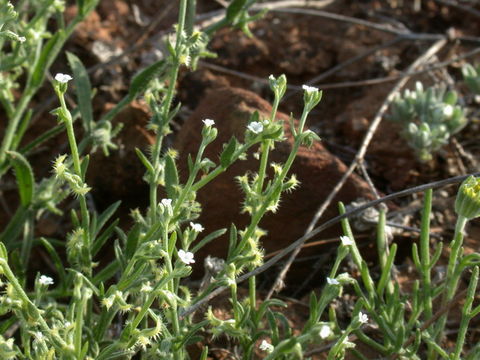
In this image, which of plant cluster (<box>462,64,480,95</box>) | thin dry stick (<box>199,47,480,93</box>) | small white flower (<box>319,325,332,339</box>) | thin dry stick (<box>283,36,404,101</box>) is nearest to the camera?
small white flower (<box>319,325,332,339</box>)

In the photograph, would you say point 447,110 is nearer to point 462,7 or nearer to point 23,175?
point 462,7

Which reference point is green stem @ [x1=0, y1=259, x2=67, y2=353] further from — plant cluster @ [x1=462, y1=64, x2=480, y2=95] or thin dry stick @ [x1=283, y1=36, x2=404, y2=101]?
plant cluster @ [x1=462, y1=64, x2=480, y2=95]

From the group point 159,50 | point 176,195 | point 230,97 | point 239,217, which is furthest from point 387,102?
point 176,195

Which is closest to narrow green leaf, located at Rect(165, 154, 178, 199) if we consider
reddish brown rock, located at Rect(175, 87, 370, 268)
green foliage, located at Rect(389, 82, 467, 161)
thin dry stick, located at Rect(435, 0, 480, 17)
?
reddish brown rock, located at Rect(175, 87, 370, 268)

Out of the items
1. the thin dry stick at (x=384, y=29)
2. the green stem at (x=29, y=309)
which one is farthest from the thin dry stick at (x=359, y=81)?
the green stem at (x=29, y=309)

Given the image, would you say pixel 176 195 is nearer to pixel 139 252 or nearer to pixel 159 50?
pixel 139 252
